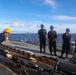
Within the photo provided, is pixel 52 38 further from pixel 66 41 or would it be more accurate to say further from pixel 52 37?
pixel 66 41

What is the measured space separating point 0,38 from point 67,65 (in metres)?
2.95

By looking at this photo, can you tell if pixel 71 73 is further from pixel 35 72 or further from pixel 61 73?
pixel 35 72

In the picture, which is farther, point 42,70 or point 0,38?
point 0,38

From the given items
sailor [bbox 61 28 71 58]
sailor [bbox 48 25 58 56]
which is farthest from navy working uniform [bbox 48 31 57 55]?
sailor [bbox 61 28 71 58]

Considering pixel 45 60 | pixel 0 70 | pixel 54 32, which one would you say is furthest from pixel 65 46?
pixel 0 70

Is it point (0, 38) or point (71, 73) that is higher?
point (0, 38)

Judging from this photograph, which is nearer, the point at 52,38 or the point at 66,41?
the point at 66,41

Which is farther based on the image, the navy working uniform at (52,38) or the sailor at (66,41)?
the navy working uniform at (52,38)

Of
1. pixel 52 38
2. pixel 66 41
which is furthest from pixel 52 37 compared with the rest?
pixel 66 41

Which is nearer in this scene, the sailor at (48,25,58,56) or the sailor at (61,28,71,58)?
the sailor at (61,28,71,58)

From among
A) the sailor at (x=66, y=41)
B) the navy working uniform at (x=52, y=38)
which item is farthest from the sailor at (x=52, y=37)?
the sailor at (x=66, y=41)

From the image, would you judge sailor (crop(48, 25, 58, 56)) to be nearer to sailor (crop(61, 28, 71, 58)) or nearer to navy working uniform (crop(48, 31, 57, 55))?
navy working uniform (crop(48, 31, 57, 55))

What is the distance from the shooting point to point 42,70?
6.86m

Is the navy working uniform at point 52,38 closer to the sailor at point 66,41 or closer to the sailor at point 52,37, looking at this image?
the sailor at point 52,37
